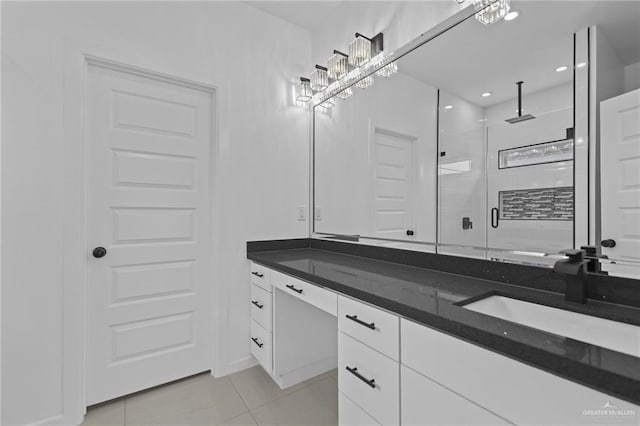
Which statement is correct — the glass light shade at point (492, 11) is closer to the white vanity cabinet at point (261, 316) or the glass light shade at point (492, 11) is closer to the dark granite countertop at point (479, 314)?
the dark granite countertop at point (479, 314)

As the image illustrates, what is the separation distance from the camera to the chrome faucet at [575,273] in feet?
3.18

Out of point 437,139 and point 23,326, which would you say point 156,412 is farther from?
point 437,139

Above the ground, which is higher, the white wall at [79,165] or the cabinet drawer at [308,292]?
the white wall at [79,165]

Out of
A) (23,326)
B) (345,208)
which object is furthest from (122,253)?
(345,208)

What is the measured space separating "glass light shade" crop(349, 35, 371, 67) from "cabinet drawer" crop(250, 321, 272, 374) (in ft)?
6.19

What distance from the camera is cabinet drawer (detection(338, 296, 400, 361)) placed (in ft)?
3.47

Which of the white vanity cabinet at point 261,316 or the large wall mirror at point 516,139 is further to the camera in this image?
the white vanity cabinet at point 261,316

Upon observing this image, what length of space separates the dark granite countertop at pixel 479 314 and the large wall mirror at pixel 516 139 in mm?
178

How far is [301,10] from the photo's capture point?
7.57ft

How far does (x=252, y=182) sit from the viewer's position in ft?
7.29

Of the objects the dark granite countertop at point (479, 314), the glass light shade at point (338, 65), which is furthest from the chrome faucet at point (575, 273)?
the glass light shade at point (338, 65)

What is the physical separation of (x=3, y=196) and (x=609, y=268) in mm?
2613

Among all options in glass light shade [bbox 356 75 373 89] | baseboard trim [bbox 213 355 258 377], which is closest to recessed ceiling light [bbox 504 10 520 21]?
glass light shade [bbox 356 75 373 89]

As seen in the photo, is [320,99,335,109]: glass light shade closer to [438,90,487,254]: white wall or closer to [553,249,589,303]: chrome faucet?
[438,90,487,254]: white wall
